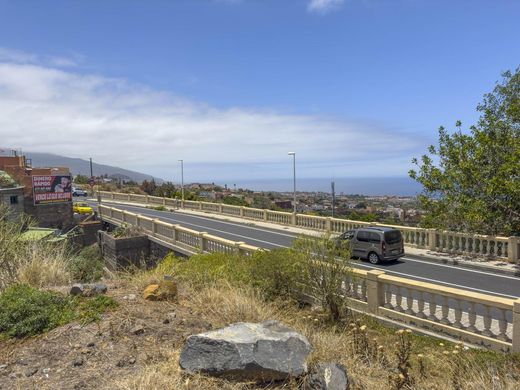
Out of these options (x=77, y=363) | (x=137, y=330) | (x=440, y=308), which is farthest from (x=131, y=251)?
(x=77, y=363)

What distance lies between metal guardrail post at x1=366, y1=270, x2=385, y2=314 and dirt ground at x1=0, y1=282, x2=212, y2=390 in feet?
14.1

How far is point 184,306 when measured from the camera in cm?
680

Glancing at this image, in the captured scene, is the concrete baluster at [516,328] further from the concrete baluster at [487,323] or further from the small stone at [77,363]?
the small stone at [77,363]

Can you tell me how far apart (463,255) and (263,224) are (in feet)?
51.5

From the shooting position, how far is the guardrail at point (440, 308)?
22.9ft

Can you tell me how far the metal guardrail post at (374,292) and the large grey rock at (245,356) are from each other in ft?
15.0

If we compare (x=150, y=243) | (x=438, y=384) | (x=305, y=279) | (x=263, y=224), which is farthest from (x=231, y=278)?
(x=263, y=224)

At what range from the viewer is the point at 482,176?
53.3 feet

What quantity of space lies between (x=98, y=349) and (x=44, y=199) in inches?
1423

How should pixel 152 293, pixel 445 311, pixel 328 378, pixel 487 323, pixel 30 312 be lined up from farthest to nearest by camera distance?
pixel 445 311 < pixel 487 323 < pixel 152 293 < pixel 30 312 < pixel 328 378

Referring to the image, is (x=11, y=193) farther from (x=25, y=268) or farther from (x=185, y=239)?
(x=25, y=268)

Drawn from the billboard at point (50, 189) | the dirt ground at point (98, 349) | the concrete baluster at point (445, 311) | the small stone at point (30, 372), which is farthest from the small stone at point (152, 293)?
the billboard at point (50, 189)

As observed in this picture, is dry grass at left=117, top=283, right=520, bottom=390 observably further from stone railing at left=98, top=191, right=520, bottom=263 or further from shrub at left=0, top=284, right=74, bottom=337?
stone railing at left=98, top=191, right=520, bottom=263

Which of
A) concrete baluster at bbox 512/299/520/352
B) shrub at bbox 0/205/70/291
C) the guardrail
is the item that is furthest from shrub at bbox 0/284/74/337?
concrete baluster at bbox 512/299/520/352
